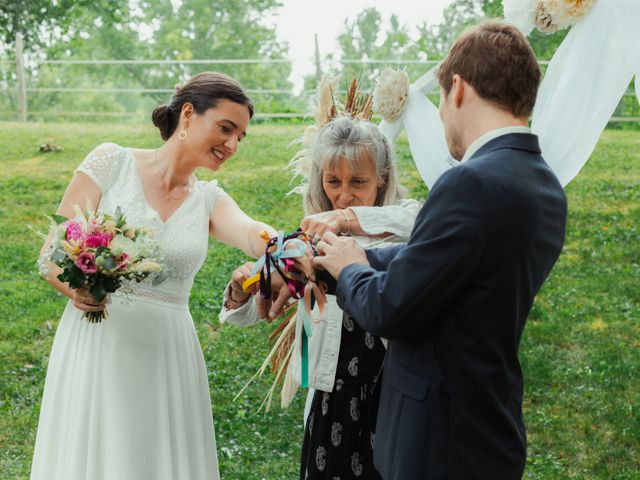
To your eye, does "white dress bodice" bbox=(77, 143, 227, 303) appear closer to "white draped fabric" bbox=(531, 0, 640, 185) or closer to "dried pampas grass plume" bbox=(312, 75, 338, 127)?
"dried pampas grass plume" bbox=(312, 75, 338, 127)

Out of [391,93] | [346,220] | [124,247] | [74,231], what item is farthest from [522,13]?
[74,231]

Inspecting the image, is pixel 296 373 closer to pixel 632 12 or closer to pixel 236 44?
pixel 632 12

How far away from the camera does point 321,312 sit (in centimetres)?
307

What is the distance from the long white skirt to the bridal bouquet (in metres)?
0.41

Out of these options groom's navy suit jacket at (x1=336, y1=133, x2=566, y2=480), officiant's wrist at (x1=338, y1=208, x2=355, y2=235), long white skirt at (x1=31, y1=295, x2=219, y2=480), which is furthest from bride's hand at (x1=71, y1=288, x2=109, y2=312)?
groom's navy suit jacket at (x1=336, y1=133, x2=566, y2=480)

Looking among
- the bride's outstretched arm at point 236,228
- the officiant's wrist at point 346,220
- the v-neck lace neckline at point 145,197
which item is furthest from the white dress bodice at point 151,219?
the officiant's wrist at point 346,220

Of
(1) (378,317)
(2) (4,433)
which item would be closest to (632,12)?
(1) (378,317)

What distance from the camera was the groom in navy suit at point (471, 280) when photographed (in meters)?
2.31

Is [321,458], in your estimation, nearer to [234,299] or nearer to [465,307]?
[234,299]

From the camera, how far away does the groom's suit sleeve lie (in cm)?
228

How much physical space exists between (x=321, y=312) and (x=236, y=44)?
29.0 metres

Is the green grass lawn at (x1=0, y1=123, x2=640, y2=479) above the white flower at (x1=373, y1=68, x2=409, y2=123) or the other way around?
the other way around

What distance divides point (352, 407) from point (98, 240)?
1065 millimetres

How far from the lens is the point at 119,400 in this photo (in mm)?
3564
